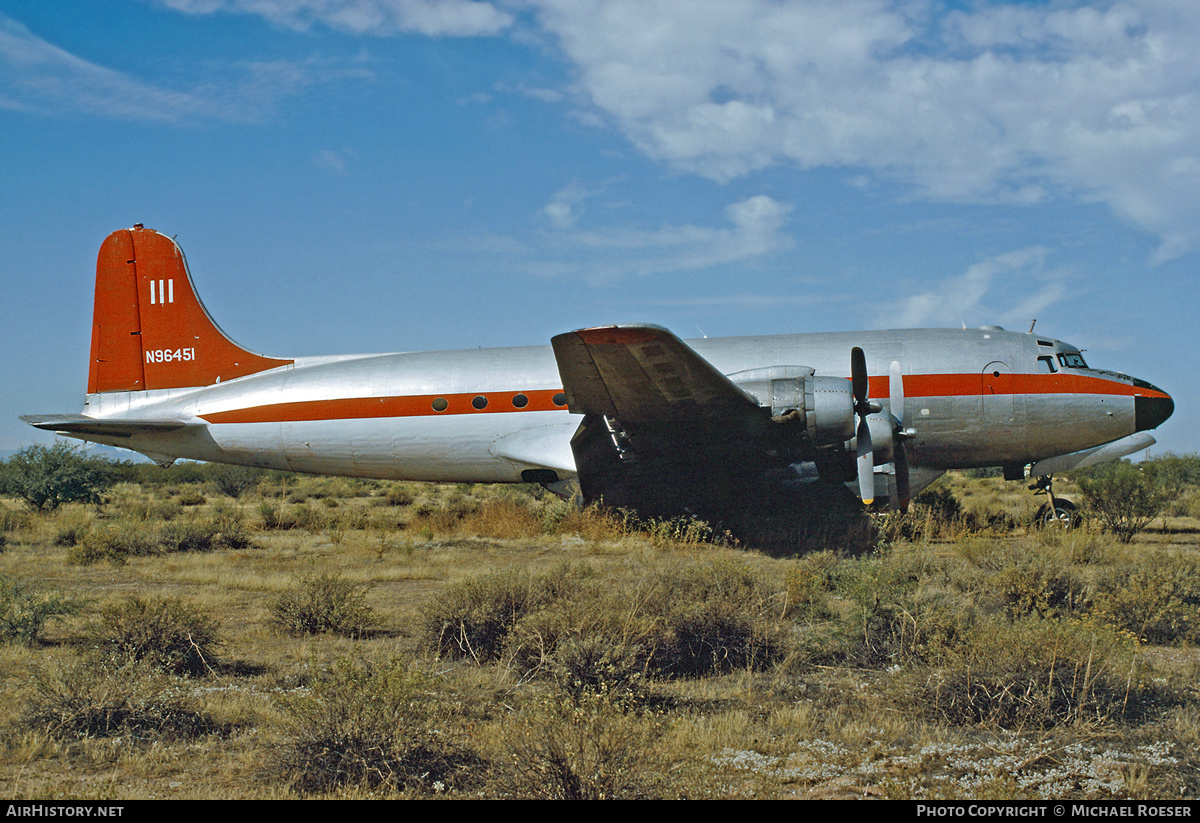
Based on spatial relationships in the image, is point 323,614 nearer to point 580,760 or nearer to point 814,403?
point 580,760

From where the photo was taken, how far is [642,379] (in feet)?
37.5

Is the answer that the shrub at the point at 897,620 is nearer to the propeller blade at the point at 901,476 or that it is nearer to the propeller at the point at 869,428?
the propeller at the point at 869,428

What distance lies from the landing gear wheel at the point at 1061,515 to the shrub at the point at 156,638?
1321cm

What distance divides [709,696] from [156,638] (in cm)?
443

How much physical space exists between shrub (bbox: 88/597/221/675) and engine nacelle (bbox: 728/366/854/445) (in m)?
8.10

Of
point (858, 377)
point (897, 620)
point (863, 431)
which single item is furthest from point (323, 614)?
point (858, 377)

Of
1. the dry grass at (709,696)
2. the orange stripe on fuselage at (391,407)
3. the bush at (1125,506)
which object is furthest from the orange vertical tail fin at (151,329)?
the bush at (1125,506)

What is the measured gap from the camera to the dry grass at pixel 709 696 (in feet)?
13.6

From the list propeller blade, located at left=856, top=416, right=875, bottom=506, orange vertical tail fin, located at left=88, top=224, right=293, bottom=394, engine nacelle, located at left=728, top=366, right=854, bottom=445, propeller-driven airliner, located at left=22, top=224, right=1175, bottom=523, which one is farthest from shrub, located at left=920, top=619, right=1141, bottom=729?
orange vertical tail fin, located at left=88, top=224, right=293, bottom=394

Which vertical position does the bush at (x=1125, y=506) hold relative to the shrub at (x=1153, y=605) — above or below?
above

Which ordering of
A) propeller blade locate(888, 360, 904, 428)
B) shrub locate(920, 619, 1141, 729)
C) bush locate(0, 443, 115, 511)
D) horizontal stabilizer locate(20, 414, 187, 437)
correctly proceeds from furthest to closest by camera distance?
bush locate(0, 443, 115, 511) < horizontal stabilizer locate(20, 414, 187, 437) < propeller blade locate(888, 360, 904, 428) < shrub locate(920, 619, 1141, 729)

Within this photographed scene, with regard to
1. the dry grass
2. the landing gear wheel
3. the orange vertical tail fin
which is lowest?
the dry grass

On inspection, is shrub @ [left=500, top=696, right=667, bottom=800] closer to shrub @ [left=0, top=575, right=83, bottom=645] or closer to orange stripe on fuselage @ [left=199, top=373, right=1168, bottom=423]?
shrub @ [left=0, top=575, right=83, bottom=645]

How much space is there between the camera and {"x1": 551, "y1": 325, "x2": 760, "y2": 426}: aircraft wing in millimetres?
10562
